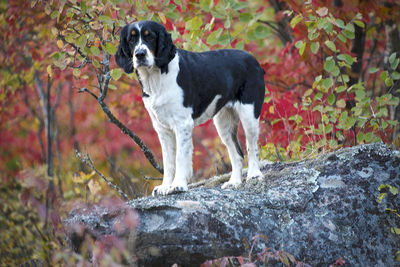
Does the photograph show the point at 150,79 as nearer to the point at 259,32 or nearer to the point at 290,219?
the point at 290,219

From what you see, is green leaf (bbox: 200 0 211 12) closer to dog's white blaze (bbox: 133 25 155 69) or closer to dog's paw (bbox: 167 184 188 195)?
dog's white blaze (bbox: 133 25 155 69)

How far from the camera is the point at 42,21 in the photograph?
7.50 meters

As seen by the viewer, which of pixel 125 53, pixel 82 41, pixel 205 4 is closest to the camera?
pixel 125 53

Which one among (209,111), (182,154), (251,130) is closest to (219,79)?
(209,111)

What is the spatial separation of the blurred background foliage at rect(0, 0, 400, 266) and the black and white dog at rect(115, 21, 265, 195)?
0.64m

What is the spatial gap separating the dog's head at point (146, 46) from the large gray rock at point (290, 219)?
1.12 m

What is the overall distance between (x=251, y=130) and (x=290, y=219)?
130 cm

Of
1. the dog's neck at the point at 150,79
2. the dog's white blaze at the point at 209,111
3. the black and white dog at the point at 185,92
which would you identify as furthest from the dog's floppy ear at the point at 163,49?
the dog's white blaze at the point at 209,111

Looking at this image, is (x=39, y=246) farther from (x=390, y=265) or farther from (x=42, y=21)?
(x=390, y=265)

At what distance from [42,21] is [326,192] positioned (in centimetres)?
504

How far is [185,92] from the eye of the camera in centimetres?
454

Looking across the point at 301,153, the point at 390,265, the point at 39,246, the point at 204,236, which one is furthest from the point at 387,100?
the point at 39,246

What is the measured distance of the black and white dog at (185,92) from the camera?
14.3ft

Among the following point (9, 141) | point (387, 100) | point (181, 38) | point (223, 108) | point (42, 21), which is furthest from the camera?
point (9, 141)
